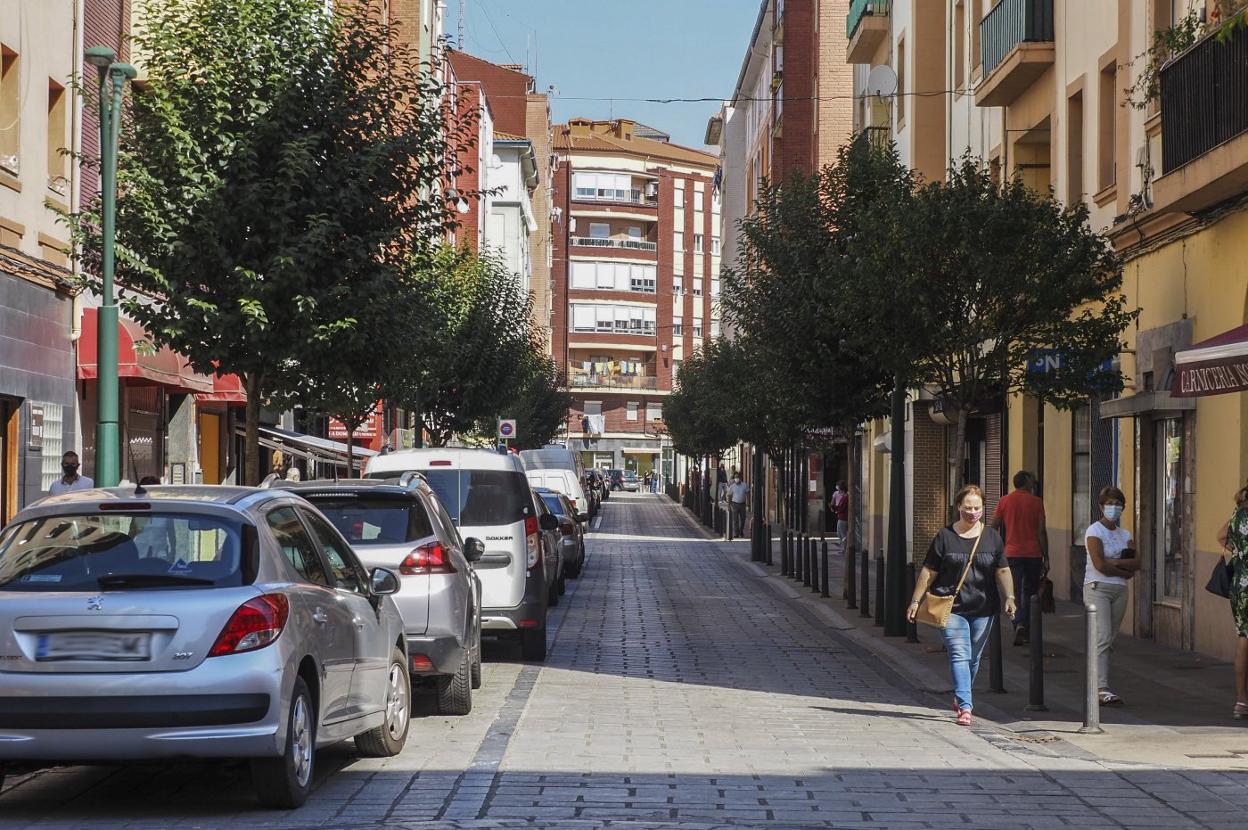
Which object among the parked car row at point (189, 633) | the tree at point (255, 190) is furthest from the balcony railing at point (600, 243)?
the parked car row at point (189, 633)

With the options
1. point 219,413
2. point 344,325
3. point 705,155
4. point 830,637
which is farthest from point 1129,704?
point 705,155

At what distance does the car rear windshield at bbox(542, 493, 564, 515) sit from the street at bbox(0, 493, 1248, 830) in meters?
15.0

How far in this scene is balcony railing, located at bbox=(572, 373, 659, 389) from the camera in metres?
126

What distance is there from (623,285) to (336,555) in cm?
11752

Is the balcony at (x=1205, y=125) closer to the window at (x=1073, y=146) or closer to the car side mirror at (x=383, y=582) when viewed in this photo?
the window at (x=1073, y=146)

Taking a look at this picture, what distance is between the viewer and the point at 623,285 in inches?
5012

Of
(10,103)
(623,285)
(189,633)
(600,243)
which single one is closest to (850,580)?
(10,103)

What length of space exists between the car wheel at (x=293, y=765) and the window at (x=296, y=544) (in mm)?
680

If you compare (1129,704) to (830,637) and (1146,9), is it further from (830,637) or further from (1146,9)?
(1146,9)

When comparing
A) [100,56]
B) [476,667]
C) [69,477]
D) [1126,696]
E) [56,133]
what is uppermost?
[56,133]

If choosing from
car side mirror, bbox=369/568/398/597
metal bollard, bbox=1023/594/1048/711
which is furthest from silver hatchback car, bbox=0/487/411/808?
metal bollard, bbox=1023/594/1048/711

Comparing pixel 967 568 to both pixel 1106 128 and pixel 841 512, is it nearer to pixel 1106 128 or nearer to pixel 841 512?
pixel 1106 128

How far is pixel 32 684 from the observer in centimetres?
813

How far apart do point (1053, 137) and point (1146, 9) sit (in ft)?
17.7
